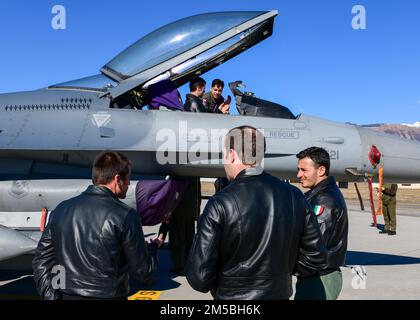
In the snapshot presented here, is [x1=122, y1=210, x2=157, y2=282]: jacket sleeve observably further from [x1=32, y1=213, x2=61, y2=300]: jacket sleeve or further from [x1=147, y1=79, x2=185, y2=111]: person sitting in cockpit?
[x1=147, y1=79, x2=185, y2=111]: person sitting in cockpit

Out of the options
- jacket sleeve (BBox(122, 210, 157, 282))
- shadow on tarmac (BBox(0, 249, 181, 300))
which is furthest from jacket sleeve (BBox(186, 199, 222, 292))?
shadow on tarmac (BBox(0, 249, 181, 300))

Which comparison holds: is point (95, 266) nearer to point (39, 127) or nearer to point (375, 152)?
point (39, 127)

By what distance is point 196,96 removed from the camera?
20.4 ft

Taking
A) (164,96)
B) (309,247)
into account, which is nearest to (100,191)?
(309,247)

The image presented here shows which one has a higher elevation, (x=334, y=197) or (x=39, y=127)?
(x=39, y=127)

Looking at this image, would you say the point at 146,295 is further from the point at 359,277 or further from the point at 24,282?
the point at 359,277

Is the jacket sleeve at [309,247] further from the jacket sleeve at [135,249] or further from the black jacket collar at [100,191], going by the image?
the black jacket collar at [100,191]

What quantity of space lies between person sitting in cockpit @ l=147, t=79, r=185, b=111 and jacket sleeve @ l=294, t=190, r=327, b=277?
391 centimetres

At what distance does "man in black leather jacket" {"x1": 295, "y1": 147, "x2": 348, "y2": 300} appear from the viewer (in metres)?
2.93

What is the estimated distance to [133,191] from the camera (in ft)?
17.7

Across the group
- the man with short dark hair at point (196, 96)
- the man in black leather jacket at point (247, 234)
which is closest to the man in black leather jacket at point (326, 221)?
the man in black leather jacket at point (247, 234)

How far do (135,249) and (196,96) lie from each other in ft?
13.7
